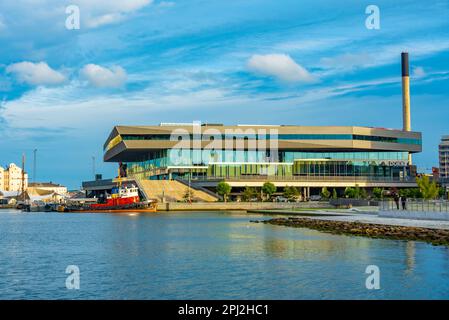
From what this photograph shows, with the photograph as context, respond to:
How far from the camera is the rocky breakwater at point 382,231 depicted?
44125 mm

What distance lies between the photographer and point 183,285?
2775 centimetres

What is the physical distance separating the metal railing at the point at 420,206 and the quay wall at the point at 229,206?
46.7 meters

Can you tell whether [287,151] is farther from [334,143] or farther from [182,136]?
[182,136]

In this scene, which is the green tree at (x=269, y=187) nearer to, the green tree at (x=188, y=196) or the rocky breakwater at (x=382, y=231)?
the green tree at (x=188, y=196)

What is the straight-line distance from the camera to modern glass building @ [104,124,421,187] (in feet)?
470

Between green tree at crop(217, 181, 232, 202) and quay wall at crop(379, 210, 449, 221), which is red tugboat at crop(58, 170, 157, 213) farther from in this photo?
quay wall at crop(379, 210, 449, 221)

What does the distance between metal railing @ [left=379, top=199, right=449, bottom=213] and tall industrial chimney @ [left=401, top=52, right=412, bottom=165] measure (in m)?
96.6

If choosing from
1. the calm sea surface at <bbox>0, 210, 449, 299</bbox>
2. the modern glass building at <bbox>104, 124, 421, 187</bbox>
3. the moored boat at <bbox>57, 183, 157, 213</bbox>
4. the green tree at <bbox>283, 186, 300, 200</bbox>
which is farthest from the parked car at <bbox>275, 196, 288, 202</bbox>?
the calm sea surface at <bbox>0, 210, 449, 299</bbox>

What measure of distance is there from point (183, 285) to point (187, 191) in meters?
102

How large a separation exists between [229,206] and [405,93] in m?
69.0

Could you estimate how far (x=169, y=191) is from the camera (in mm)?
128125

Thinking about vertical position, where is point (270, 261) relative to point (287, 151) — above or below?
below

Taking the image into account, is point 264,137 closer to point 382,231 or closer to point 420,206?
point 420,206
